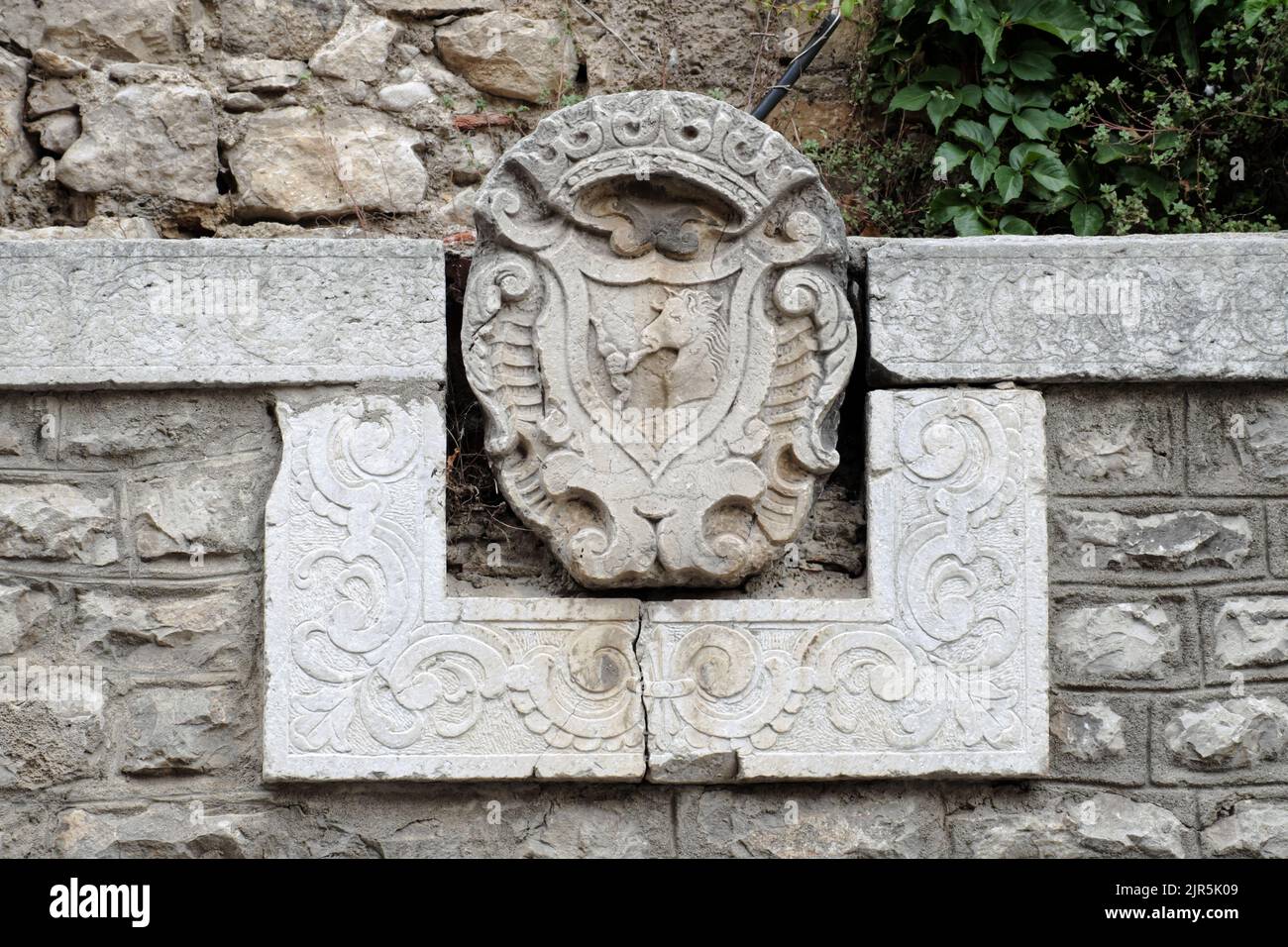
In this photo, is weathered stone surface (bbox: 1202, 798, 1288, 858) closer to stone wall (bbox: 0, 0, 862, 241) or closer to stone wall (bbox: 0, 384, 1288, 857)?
stone wall (bbox: 0, 384, 1288, 857)

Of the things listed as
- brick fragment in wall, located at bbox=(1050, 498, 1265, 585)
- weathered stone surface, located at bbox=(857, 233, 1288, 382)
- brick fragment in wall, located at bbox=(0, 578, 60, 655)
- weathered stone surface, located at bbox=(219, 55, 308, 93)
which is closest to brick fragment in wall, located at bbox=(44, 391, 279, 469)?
brick fragment in wall, located at bbox=(0, 578, 60, 655)

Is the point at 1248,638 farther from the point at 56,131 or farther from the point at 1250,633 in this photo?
the point at 56,131

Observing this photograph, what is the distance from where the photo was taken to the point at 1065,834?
303cm

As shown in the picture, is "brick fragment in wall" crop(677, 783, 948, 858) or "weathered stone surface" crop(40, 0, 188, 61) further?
"weathered stone surface" crop(40, 0, 188, 61)

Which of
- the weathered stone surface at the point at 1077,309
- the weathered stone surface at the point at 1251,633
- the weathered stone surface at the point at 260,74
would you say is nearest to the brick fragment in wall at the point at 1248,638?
the weathered stone surface at the point at 1251,633

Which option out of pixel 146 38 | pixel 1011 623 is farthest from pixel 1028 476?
pixel 146 38

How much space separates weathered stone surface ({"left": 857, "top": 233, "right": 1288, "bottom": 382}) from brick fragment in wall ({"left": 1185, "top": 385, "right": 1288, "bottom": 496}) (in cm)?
7

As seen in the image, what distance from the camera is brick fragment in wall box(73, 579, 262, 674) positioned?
9.89ft

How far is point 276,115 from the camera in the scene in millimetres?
3719

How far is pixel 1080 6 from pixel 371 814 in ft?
8.16

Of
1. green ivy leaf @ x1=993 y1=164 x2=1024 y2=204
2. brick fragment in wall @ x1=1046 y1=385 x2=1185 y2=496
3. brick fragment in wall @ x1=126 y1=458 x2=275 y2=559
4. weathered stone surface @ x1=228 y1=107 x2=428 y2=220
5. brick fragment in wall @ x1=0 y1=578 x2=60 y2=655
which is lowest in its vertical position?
brick fragment in wall @ x1=0 y1=578 x2=60 y2=655

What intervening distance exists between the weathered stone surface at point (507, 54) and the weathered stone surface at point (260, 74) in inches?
14.7

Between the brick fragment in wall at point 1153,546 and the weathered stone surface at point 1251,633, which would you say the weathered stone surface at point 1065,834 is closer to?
the weathered stone surface at point 1251,633

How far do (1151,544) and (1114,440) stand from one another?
0.23 m
